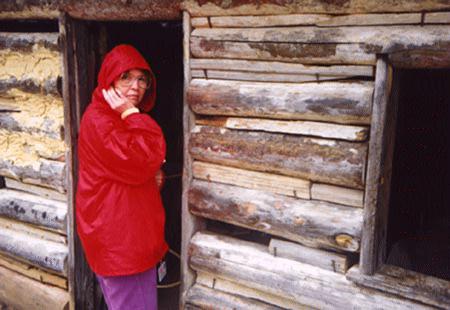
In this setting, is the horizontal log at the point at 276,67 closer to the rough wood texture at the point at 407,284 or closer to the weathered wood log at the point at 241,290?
the rough wood texture at the point at 407,284

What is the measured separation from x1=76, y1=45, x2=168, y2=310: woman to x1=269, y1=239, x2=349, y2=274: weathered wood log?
3.01 feet

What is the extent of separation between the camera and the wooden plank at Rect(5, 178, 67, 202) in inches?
155

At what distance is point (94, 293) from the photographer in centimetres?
407

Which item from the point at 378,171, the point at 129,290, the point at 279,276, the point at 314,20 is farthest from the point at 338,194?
the point at 129,290

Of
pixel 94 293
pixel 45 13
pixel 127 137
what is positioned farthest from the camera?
pixel 94 293

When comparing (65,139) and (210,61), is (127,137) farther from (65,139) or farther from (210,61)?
(65,139)

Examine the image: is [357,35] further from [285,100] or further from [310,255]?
[310,255]

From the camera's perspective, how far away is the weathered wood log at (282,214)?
2.56 meters

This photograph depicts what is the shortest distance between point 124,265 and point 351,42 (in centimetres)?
208

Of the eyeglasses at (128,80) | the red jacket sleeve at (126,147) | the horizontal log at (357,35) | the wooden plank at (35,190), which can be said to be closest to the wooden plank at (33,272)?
the wooden plank at (35,190)

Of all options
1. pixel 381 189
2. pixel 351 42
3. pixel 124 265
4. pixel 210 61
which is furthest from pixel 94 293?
pixel 351 42

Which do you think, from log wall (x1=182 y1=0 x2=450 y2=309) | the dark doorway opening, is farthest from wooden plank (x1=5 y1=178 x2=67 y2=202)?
the dark doorway opening

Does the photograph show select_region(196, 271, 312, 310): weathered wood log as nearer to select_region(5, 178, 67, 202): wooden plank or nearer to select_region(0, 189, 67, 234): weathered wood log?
select_region(0, 189, 67, 234): weathered wood log

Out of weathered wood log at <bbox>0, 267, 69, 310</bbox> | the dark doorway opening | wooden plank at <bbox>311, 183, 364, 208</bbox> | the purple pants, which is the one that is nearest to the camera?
wooden plank at <bbox>311, 183, 364, 208</bbox>
